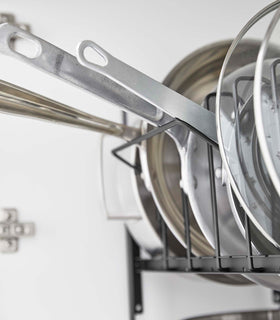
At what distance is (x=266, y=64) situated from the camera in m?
0.75

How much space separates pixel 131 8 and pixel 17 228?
22.6 inches

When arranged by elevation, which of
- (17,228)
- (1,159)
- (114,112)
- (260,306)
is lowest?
(260,306)

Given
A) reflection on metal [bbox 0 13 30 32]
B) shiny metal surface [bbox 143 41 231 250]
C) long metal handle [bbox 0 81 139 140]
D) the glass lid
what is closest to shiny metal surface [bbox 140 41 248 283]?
shiny metal surface [bbox 143 41 231 250]

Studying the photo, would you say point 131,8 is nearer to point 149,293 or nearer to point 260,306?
point 149,293

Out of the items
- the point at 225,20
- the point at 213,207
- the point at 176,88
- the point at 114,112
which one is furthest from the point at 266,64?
the point at 225,20

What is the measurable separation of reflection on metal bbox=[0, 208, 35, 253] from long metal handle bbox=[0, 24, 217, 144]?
391 mm

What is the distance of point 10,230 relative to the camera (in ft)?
3.74

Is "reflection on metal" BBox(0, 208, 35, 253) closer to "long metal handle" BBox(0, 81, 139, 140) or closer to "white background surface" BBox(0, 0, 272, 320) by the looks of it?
"white background surface" BBox(0, 0, 272, 320)

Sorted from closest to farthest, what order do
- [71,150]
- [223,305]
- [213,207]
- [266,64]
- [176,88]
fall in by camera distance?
[266,64]
[213,207]
[176,88]
[71,150]
[223,305]

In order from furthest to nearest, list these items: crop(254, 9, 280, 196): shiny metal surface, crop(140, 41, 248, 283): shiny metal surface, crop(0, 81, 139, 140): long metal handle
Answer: crop(140, 41, 248, 283): shiny metal surface < crop(0, 81, 139, 140): long metal handle < crop(254, 9, 280, 196): shiny metal surface

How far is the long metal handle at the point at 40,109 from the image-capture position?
35.7 inches

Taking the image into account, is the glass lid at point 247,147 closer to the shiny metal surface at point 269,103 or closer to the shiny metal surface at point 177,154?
the shiny metal surface at point 269,103

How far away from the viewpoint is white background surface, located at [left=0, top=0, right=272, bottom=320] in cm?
116

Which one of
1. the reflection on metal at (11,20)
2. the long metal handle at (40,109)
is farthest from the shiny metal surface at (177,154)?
the reflection on metal at (11,20)
